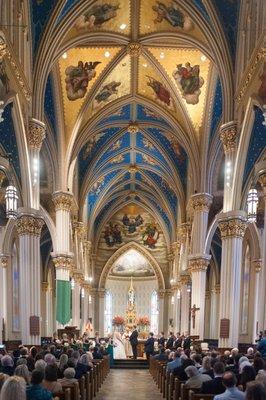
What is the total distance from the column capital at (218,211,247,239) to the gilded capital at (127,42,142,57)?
29.0ft

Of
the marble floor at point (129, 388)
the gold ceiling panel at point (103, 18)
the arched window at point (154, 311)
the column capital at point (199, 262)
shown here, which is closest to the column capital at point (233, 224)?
the marble floor at point (129, 388)

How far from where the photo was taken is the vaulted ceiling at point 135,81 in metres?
18.4

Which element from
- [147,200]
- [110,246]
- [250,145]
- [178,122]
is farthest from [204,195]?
[110,246]

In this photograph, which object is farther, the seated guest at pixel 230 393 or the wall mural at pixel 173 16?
the wall mural at pixel 173 16

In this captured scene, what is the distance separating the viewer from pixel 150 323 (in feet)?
158

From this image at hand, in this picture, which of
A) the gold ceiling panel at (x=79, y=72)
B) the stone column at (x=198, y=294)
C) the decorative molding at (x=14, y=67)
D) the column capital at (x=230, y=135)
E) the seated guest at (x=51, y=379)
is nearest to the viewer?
the seated guest at (x=51, y=379)

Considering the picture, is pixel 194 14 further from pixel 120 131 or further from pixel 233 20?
pixel 120 131

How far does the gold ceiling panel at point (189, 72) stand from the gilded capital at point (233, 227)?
775 centimetres

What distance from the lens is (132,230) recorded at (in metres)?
46.8

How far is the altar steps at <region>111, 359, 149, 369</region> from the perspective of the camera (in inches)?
1079

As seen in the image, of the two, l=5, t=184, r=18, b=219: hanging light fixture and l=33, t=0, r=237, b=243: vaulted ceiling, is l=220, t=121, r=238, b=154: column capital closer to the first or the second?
l=33, t=0, r=237, b=243: vaulted ceiling

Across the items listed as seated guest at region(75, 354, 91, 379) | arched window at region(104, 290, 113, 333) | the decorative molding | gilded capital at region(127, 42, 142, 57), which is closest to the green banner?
the decorative molding

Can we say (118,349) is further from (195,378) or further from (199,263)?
(195,378)

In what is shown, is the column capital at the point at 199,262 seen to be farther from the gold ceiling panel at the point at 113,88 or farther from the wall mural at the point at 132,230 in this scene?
the wall mural at the point at 132,230
